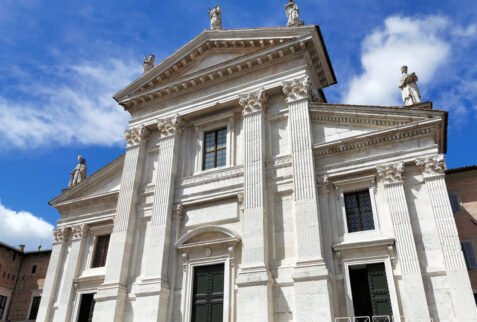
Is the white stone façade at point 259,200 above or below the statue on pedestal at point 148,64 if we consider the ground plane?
below

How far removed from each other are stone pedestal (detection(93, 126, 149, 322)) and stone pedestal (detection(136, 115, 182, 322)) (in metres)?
1.07

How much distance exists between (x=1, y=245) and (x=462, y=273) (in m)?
29.0

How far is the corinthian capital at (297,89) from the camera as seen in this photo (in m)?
17.1

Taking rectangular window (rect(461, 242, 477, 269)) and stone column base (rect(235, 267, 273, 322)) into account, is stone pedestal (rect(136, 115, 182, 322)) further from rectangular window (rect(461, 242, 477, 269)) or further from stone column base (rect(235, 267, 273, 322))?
rectangular window (rect(461, 242, 477, 269))

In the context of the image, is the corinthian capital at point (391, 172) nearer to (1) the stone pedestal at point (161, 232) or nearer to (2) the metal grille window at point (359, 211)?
(2) the metal grille window at point (359, 211)

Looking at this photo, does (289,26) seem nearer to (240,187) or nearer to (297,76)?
(297,76)

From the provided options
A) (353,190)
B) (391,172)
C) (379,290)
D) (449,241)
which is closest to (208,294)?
(379,290)

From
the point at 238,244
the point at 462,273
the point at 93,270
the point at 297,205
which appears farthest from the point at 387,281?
the point at 93,270

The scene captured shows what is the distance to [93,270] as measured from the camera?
1942 centimetres

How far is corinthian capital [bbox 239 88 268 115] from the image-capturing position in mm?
17953

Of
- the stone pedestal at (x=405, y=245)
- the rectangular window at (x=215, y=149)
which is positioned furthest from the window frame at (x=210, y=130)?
the stone pedestal at (x=405, y=245)

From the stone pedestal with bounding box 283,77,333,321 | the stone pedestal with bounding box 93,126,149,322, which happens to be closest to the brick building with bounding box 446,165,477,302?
the stone pedestal with bounding box 283,77,333,321

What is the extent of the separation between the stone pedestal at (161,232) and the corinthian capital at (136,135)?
39.2 inches

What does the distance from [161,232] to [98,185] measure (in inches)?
249
